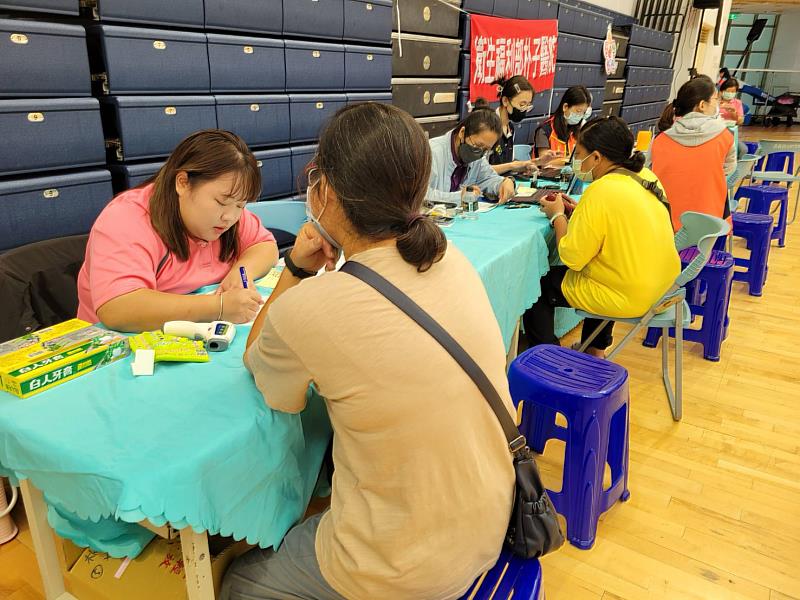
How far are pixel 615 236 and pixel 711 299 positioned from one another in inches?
42.1

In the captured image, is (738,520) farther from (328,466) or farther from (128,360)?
(128,360)

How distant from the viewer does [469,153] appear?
2.91 meters

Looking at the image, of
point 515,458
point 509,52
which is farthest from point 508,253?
point 509,52

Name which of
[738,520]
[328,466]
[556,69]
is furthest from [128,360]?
[556,69]

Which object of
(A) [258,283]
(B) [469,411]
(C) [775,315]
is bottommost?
(C) [775,315]

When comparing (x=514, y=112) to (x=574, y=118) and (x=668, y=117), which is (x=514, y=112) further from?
(x=668, y=117)

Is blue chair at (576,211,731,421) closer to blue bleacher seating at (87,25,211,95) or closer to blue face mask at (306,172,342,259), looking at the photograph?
blue face mask at (306,172,342,259)

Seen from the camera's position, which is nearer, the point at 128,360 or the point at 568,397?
the point at 128,360

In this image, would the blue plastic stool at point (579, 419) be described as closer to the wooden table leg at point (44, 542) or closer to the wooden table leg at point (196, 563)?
the wooden table leg at point (196, 563)

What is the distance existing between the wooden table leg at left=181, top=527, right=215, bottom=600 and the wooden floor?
32.1 inches

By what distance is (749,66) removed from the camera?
50.4 ft

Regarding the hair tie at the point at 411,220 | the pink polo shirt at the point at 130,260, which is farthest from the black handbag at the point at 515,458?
the pink polo shirt at the point at 130,260

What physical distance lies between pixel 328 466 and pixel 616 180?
1.47m

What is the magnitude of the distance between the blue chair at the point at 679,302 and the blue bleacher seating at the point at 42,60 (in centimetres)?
210
